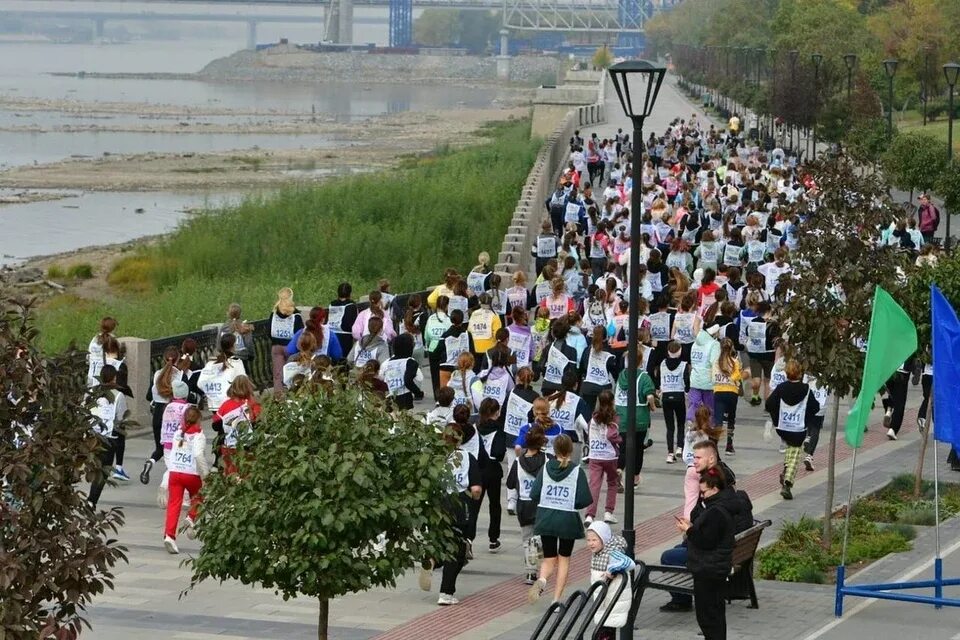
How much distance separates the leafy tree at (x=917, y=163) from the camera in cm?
4125

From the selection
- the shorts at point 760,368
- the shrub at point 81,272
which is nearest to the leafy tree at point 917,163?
the shorts at point 760,368

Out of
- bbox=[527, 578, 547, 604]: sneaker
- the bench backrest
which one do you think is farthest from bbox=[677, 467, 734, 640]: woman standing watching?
bbox=[527, 578, 547, 604]: sneaker

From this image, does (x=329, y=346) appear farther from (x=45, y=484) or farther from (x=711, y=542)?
(x=45, y=484)

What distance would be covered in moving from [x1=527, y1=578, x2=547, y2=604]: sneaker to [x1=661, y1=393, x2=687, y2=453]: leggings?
5.38 m

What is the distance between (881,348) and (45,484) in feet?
24.8

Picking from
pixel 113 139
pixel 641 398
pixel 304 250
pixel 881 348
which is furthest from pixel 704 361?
pixel 113 139

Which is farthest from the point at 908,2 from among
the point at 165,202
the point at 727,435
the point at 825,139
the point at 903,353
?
the point at 903,353

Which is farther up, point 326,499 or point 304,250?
point 326,499

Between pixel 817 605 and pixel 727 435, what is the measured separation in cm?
620

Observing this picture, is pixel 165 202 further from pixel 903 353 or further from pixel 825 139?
pixel 903 353

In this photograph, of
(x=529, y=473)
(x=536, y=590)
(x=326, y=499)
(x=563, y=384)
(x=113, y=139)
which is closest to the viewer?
(x=326, y=499)

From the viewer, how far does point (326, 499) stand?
10547mm

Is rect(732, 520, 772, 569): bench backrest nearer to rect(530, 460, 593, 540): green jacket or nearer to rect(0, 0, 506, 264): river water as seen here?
rect(530, 460, 593, 540): green jacket

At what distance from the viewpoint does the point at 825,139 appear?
2397 inches
